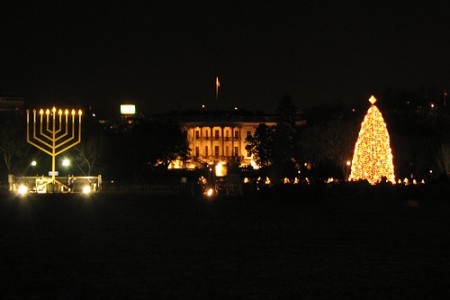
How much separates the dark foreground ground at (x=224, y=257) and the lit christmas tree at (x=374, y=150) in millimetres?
19094

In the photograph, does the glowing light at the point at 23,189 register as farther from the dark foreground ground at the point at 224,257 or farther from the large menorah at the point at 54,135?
the dark foreground ground at the point at 224,257

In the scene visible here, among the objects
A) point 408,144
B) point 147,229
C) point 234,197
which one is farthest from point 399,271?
point 408,144

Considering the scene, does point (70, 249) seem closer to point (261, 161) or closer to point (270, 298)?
point (270, 298)

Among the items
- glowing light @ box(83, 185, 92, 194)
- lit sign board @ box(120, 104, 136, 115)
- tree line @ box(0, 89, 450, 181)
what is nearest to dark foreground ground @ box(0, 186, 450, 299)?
glowing light @ box(83, 185, 92, 194)

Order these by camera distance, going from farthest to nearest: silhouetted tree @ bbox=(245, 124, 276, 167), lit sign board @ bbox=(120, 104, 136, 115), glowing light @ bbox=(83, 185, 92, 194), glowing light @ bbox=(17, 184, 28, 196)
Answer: lit sign board @ bbox=(120, 104, 136, 115) → silhouetted tree @ bbox=(245, 124, 276, 167) → glowing light @ bbox=(83, 185, 92, 194) → glowing light @ bbox=(17, 184, 28, 196)

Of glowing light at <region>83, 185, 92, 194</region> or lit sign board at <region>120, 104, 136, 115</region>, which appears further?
lit sign board at <region>120, 104, 136, 115</region>

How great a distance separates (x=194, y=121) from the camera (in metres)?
139

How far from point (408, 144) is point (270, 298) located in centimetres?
6051

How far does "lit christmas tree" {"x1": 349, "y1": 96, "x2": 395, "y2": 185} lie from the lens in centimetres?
4219

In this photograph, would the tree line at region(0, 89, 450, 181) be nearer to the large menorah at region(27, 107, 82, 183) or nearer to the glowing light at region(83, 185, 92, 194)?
the large menorah at region(27, 107, 82, 183)

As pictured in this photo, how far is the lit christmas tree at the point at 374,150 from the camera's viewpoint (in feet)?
138

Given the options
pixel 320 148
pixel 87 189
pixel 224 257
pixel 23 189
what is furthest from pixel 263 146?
pixel 224 257

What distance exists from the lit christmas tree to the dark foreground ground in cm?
1909

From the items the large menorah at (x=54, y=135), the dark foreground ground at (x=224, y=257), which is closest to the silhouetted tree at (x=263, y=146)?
the large menorah at (x=54, y=135)
